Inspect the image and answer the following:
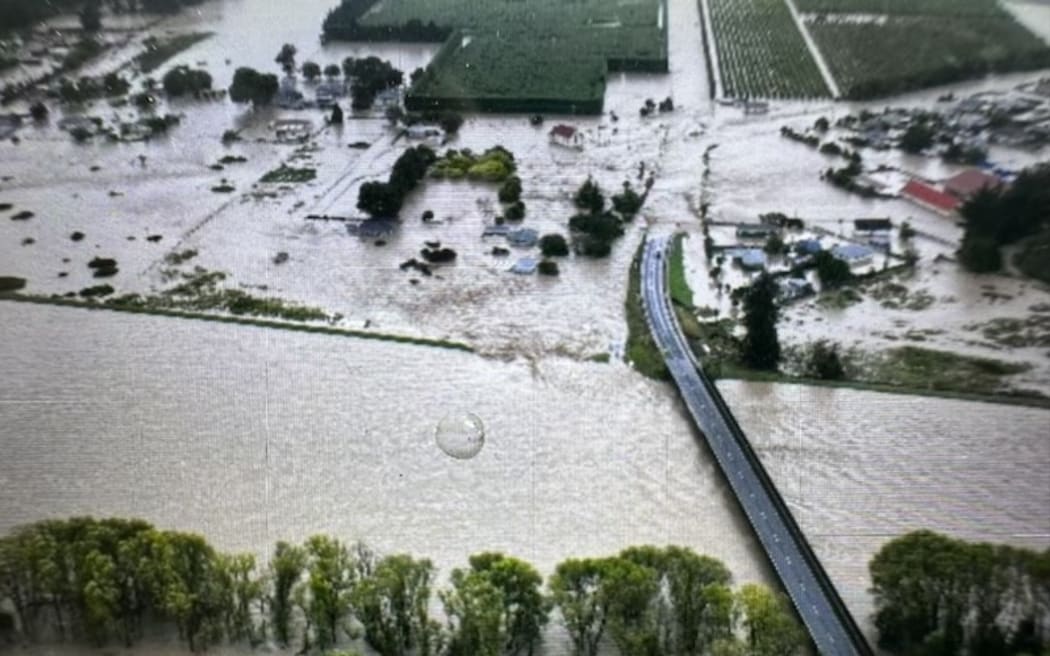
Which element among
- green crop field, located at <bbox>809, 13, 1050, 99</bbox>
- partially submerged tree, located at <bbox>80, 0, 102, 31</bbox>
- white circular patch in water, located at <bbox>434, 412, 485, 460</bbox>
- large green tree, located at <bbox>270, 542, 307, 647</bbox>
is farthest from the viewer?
partially submerged tree, located at <bbox>80, 0, 102, 31</bbox>

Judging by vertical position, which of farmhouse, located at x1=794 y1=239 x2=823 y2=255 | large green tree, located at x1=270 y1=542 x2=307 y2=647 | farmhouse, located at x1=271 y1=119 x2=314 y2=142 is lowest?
large green tree, located at x1=270 y1=542 x2=307 y2=647

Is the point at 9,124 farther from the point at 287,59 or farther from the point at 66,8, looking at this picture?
Answer: the point at 66,8

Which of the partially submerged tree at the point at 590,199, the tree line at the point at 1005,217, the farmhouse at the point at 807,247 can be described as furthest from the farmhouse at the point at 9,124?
the tree line at the point at 1005,217

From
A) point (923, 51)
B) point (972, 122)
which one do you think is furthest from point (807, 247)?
point (923, 51)

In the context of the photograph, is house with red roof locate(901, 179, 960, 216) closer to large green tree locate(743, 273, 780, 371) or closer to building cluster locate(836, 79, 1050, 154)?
building cluster locate(836, 79, 1050, 154)

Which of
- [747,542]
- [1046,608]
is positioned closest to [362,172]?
[747,542]

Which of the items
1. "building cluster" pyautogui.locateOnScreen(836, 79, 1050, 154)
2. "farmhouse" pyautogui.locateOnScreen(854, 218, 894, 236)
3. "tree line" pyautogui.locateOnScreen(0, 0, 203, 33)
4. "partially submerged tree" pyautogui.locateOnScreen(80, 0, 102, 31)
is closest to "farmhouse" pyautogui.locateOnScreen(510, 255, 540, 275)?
"farmhouse" pyautogui.locateOnScreen(854, 218, 894, 236)

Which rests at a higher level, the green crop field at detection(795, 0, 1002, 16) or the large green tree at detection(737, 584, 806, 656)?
the green crop field at detection(795, 0, 1002, 16)
